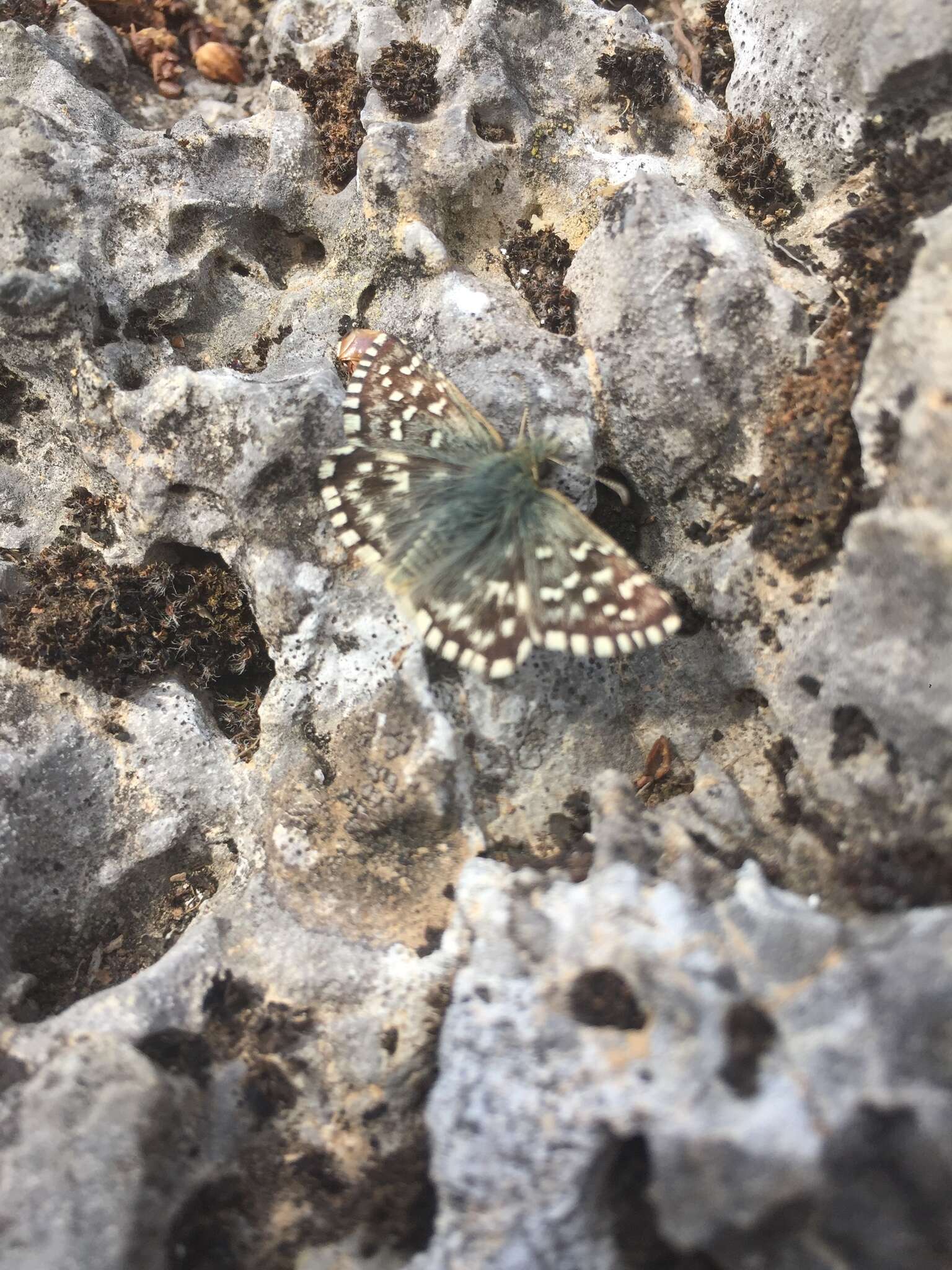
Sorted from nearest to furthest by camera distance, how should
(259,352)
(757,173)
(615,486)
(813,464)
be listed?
(813,464) < (615,486) < (757,173) < (259,352)

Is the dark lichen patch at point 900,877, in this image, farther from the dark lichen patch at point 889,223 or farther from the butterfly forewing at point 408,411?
the butterfly forewing at point 408,411

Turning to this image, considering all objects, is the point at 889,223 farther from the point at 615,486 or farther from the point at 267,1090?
the point at 267,1090

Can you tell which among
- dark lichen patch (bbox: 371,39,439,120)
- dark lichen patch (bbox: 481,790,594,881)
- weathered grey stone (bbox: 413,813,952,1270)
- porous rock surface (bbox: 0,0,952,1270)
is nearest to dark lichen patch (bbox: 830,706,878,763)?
porous rock surface (bbox: 0,0,952,1270)

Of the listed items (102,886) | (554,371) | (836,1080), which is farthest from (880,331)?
(102,886)

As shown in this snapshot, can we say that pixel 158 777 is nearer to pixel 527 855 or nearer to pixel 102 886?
pixel 102 886

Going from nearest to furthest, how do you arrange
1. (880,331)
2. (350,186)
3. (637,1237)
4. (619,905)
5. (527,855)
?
(637,1237) < (619,905) < (880,331) < (527,855) < (350,186)

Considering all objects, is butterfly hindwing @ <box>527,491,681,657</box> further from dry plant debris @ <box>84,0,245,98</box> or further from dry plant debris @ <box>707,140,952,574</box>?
dry plant debris @ <box>84,0,245,98</box>

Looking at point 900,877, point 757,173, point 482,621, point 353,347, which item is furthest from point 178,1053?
point 757,173
